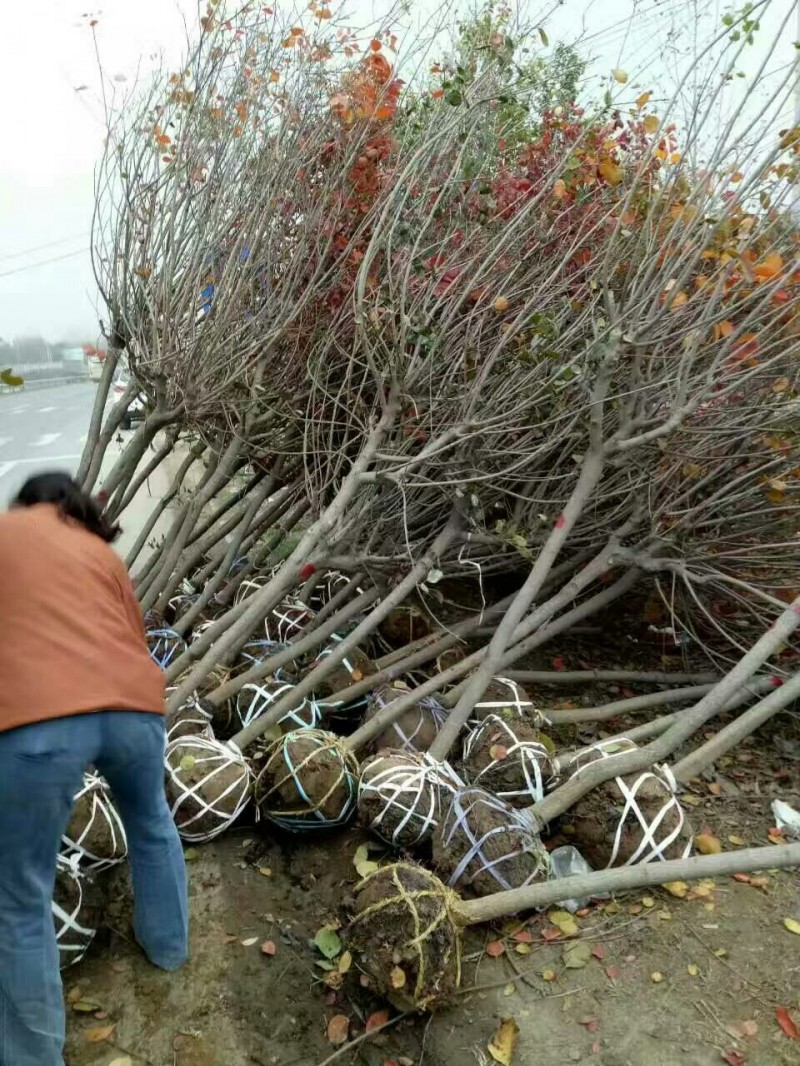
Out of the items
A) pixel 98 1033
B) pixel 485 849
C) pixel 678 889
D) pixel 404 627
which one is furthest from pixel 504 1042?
pixel 404 627

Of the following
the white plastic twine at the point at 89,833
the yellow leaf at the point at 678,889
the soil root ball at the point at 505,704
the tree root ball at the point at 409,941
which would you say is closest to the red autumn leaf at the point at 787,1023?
the yellow leaf at the point at 678,889

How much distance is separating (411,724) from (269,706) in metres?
0.73

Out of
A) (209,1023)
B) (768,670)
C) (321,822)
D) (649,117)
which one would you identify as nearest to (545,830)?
(321,822)

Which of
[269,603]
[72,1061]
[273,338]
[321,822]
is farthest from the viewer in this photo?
[273,338]

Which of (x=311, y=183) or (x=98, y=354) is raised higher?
(x=311, y=183)

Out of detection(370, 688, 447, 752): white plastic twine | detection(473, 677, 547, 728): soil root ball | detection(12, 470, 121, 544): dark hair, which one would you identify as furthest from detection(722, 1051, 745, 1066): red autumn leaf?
detection(12, 470, 121, 544): dark hair

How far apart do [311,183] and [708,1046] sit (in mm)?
4340

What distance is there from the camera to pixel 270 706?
3801mm

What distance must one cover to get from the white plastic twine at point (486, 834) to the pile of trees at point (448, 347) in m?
0.26

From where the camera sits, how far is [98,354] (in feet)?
15.9

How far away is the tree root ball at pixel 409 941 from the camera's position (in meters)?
2.41

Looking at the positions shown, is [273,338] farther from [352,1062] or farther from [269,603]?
[352,1062]

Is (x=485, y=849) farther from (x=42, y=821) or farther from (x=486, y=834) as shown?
(x=42, y=821)

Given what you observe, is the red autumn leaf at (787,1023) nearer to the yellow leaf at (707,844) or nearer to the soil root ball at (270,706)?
the yellow leaf at (707,844)
